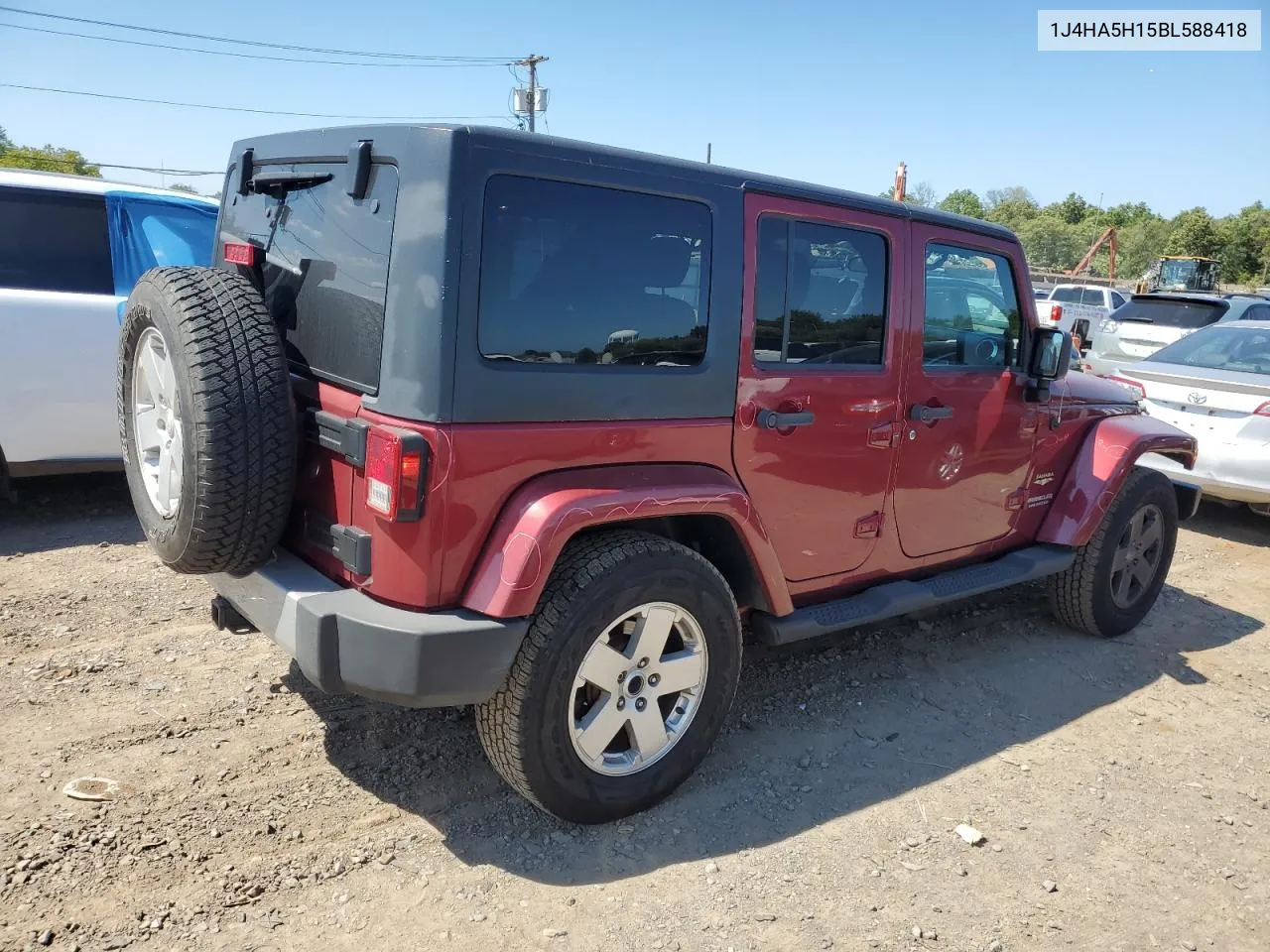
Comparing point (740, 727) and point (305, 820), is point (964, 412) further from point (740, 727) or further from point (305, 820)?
point (305, 820)

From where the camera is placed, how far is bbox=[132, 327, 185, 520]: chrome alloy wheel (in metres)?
2.69

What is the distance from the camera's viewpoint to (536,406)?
2525 mm

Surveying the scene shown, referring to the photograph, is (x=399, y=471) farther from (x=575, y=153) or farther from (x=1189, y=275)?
(x=1189, y=275)

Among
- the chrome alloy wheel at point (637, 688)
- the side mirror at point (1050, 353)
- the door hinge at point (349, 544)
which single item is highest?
the side mirror at point (1050, 353)

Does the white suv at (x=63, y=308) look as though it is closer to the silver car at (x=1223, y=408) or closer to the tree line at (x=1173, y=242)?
the silver car at (x=1223, y=408)

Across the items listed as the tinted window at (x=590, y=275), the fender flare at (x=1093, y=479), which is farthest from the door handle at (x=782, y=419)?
the fender flare at (x=1093, y=479)

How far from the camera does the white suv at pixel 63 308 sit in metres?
4.88

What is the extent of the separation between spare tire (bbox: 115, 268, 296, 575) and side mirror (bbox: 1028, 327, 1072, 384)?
10.5 ft

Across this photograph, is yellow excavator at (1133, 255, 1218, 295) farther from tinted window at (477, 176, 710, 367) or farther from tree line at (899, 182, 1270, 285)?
tinted window at (477, 176, 710, 367)

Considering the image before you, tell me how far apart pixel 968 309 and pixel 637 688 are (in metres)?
2.28

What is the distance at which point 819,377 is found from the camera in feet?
10.6

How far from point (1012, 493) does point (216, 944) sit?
3.60 m

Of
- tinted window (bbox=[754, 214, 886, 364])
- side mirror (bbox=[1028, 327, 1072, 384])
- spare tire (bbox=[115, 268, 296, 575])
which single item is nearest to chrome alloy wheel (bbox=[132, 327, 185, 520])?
spare tire (bbox=[115, 268, 296, 575])

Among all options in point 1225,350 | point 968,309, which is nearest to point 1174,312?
point 1225,350
